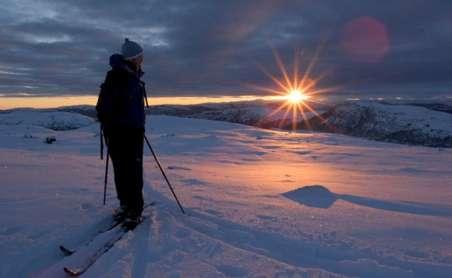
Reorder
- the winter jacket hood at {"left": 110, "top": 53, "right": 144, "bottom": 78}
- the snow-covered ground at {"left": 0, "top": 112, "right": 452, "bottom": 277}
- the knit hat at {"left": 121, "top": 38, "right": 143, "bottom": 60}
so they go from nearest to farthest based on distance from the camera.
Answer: the snow-covered ground at {"left": 0, "top": 112, "right": 452, "bottom": 277} → the winter jacket hood at {"left": 110, "top": 53, "right": 144, "bottom": 78} → the knit hat at {"left": 121, "top": 38, "right": 143, "bottom": 60}

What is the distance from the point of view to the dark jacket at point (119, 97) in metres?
5.71

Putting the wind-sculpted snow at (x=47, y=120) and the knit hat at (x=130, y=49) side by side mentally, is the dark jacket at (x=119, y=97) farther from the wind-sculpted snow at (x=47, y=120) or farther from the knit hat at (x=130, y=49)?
the wind-sculpted snow at (x=47, y=120)

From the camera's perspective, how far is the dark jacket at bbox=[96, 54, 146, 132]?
5.71 m

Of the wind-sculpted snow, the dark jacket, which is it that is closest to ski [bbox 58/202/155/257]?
the dark jacket

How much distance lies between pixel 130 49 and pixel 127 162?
55.2 inches

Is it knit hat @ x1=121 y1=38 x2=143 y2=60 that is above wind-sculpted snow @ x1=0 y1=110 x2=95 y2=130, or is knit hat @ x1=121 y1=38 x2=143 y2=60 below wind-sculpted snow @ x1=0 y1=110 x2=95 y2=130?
above

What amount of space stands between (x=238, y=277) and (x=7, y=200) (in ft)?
13.4

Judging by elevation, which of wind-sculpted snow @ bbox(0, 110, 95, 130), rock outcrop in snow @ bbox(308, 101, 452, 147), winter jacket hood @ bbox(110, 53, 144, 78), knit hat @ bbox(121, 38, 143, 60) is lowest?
wind-sculpted snow @ bbox(0, 110, 95, 130)

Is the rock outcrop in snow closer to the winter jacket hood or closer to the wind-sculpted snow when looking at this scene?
the wind-sculpted snow

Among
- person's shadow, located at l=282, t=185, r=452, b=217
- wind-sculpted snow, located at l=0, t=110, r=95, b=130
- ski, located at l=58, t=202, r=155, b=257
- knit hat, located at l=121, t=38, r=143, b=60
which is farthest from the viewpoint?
wind-sculpted snow, located at l=0, t=110, r=95, b=130

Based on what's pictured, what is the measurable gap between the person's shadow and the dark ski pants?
8.29 ft

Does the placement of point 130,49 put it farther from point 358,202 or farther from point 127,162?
point 358,202

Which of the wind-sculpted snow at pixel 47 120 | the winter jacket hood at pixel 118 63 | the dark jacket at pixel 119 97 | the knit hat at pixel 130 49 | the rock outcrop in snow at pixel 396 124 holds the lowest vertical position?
the wind-sculpted snow at pixel 47 120

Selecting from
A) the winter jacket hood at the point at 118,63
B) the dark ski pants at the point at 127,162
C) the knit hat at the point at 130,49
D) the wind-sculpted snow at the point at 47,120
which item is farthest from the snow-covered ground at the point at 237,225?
the wind-sculpted snow at the point at 47,120
